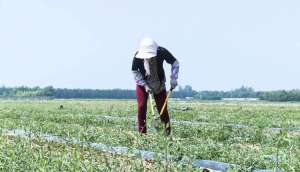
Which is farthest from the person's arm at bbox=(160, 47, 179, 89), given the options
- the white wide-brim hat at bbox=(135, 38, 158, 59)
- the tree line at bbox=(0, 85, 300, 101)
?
the tree line at bbox=(0, 85, 300, 101)

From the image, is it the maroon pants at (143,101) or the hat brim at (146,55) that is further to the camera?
the maroon pants at (143,101)

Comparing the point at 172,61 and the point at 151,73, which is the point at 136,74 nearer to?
the point at 151,73

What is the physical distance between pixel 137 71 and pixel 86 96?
129 meters

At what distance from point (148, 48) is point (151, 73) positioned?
0.53 meters

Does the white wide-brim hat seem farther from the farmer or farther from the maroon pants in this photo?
the maroon pants

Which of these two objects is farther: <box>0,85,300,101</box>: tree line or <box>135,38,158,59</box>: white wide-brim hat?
<box>0,85,300,101</box>: tree line

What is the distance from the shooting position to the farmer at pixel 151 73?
10688 millimetres

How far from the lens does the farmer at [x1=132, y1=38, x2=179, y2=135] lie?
10.7m

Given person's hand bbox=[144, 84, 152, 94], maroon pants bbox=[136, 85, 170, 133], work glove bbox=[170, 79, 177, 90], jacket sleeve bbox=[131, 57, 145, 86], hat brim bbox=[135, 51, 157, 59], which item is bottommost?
maroon pants bbox=[136, 85, 170, 133]

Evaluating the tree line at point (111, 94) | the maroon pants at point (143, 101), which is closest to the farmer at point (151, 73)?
the maroon pants at point (143, 101)

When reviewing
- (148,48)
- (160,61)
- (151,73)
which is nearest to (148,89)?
(151,73)

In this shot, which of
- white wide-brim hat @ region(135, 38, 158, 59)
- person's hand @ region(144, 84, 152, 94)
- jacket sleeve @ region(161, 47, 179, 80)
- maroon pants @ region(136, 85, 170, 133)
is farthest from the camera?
maroon pants @ region(136, 85, 170, 133)

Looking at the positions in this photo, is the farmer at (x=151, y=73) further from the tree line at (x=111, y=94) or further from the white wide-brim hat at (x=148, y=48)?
the tree line at (x=111, y=94)

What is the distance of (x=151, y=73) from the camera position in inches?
432
